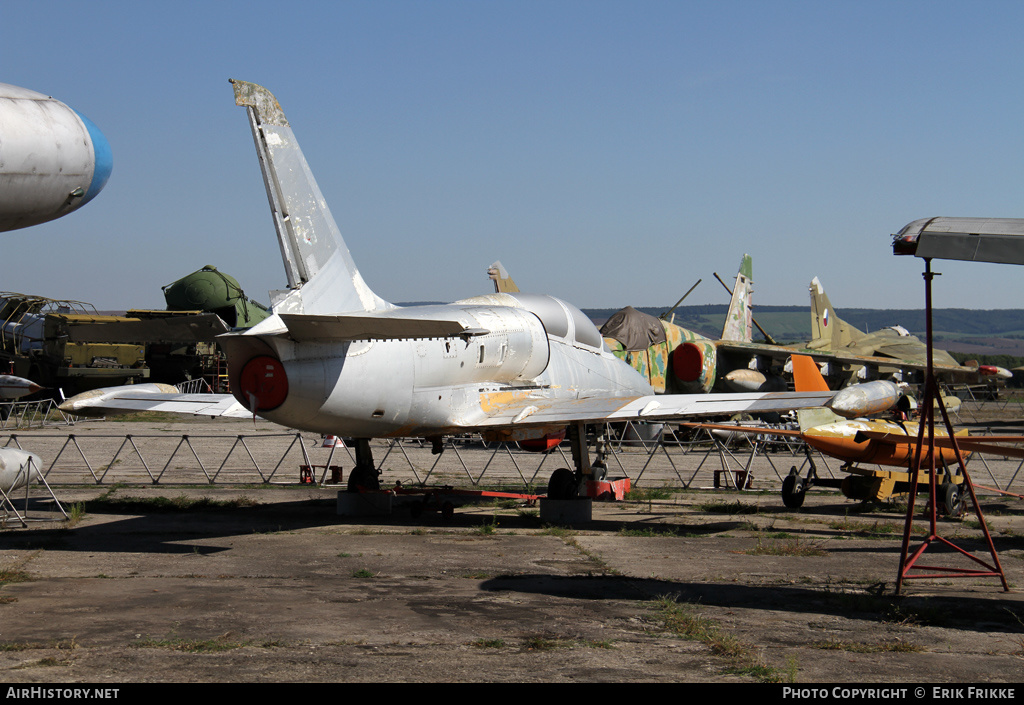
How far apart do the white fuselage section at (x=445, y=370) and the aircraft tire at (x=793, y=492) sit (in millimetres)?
3726

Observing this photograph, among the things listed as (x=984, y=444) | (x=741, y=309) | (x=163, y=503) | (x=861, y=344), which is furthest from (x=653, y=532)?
(x=861, y=344)

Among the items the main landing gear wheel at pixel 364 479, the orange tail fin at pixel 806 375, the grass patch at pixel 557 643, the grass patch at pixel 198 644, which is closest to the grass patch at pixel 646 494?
the orange tail fin at pixel 806 375

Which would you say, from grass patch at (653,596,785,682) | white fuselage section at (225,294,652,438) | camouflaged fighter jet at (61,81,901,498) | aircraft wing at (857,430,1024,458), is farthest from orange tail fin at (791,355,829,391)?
grass patch at (653,596,785,682)

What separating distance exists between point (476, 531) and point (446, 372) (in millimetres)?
2454

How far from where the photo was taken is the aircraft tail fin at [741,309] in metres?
35.8

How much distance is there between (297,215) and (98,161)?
674 cm

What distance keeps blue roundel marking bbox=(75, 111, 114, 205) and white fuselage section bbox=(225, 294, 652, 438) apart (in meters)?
4.46

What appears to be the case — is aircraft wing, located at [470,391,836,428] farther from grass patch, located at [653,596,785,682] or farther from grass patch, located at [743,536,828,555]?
grass patch, located at [653,596,785,682]

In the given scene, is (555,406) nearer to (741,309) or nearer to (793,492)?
(793,492)

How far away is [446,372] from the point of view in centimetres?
1377

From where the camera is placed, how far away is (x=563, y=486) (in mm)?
15664
